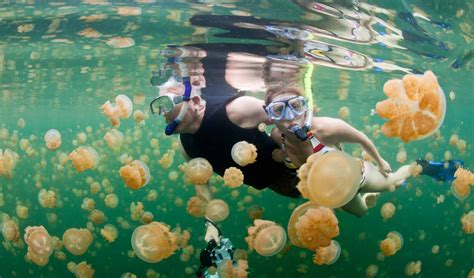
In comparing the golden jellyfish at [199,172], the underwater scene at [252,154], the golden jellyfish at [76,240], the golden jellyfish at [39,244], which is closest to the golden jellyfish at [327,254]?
the underwater scene at [252,154]

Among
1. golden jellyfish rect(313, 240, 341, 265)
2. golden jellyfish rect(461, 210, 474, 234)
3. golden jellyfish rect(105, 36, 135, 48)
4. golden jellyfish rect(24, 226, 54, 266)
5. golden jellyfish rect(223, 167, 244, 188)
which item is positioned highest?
golden jellyfish rect(105, 36, 135, 48)

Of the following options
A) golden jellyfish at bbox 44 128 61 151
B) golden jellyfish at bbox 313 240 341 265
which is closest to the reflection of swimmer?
golden jellyfish at bbox 313 240 341 265

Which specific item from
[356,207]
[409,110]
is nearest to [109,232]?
[356,207]

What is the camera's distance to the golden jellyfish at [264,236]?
4.43 meters

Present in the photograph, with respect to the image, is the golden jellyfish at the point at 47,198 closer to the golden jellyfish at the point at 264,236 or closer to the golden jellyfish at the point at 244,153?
the golden jellyfish at the point at 244,153

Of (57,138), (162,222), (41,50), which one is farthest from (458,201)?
(41,50)

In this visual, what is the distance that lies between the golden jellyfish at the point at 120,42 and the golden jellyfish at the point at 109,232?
7.50 feet

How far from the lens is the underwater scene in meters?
4.64

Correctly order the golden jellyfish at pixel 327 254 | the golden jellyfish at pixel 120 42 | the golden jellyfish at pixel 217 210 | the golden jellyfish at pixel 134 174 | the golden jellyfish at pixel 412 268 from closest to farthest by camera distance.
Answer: the golden jellyfish at pixel 327 254 → the golden jellyfish at pixel 217 210 → the golden jellyfish at pixel 134 174 → the golden jellyfish at pixel 412 268 → the golden jellyfish at pixel 120 42

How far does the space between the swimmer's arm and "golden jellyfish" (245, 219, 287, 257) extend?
97cm

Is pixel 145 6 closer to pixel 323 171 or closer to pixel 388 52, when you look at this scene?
pixel 323 171

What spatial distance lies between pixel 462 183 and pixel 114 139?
412 centimetres

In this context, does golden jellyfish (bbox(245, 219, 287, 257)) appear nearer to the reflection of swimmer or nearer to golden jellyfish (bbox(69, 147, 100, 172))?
the reflection of swimmer

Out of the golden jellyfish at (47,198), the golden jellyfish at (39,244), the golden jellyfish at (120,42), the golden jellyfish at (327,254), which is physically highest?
the golden jellyfish at (120,42)
